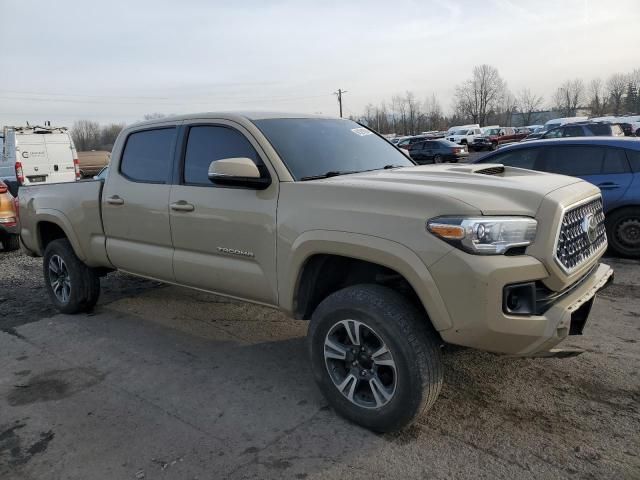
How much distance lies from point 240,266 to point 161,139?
155 centimetres

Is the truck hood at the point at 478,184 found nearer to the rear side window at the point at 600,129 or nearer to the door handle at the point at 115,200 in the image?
the door handle at the point at 115,200

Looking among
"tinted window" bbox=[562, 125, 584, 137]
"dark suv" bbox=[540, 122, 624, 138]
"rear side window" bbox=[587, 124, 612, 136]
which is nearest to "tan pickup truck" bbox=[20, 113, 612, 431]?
"dark suv" bbox=[540, 122, 624, 138]

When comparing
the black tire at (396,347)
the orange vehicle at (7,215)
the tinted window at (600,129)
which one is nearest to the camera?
the black tire at (396,347)

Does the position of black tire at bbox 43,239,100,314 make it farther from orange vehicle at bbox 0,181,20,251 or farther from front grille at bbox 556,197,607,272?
front grille at bbox 556,197,607,272

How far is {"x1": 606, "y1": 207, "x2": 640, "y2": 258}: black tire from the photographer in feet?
22.5

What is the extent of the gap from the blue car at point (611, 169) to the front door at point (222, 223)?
529 cm

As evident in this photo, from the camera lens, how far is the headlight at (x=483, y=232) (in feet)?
8.73

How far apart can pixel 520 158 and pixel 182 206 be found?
555 centimetres

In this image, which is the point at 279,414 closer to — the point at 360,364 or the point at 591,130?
the point at 360,364

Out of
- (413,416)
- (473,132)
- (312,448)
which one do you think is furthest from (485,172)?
(473,132)

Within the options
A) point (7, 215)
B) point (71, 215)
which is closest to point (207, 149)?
point (71, 215)

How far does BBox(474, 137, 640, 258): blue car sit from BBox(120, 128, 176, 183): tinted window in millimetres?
5404

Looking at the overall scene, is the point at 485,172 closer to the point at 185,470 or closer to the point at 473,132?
the point at 185,470

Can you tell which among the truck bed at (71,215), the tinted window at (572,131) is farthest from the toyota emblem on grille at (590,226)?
the tinted window at (572,131)
